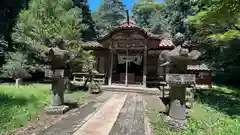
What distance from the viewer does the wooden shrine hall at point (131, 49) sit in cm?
939

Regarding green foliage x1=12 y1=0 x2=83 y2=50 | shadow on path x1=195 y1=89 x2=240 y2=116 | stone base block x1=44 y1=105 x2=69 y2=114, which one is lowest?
shadow on path x1=195 y1=89 x2=240 y2=116

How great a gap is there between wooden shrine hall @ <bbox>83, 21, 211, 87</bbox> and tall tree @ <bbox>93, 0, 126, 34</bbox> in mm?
24884

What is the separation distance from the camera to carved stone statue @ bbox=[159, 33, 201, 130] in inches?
139

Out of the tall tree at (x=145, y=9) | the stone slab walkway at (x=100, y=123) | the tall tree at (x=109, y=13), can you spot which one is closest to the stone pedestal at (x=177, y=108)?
the stone slab walkway at (x=100, y=123)

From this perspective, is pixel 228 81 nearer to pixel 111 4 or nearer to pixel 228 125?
pixel 228 125

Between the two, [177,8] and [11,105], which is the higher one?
[177,8]

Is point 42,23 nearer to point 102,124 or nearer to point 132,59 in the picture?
point 132,59

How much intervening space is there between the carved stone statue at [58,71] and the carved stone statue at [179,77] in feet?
9.38

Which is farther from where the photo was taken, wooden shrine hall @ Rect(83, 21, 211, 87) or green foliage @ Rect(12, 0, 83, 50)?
green foliage @ Rect(12, 0, 83, 50)

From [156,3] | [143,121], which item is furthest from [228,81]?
[156,3]

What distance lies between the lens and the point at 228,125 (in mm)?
4113

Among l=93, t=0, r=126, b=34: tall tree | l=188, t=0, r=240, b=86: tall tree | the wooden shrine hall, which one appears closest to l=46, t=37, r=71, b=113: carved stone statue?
the wooden shrine hall

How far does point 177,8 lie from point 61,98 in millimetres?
20199

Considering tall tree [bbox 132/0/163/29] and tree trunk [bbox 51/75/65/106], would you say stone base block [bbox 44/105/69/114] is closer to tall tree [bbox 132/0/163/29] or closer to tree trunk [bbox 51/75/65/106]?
tree trunk [bbox 51/75/65/106]
